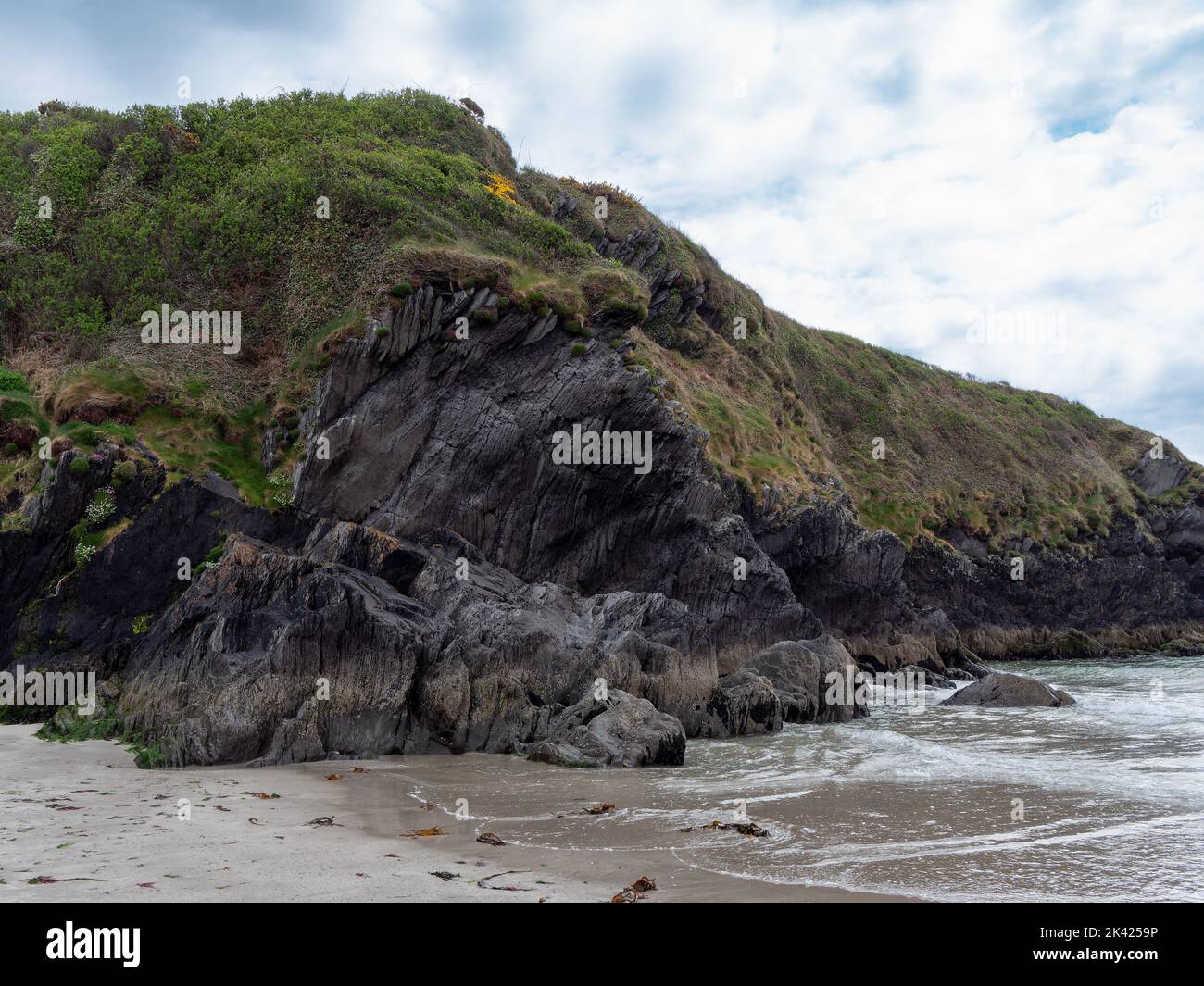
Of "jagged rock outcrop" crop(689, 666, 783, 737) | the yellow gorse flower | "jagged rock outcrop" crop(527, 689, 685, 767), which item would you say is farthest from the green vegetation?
the yellow gorse flower

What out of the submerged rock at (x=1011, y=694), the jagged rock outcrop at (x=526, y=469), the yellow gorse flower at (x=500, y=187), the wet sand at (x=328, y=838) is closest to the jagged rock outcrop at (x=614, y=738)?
the wet sand at (x=328, y=838)

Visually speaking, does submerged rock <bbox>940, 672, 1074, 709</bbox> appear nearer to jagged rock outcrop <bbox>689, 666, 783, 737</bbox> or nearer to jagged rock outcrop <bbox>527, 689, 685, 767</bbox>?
jagged rock outcrop <bbox>689, 666, 783, 737</bbox>

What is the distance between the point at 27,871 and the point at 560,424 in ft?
60.7

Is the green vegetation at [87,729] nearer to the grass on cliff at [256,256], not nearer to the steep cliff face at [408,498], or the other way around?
the steep cliff face at [408,498]

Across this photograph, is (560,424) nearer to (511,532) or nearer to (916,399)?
(511,532)

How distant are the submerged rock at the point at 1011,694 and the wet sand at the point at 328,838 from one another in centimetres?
1587

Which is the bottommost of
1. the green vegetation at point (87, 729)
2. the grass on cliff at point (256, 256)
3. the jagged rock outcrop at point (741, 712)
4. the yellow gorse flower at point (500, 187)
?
the jagged rock outcrop at point (741, 712)

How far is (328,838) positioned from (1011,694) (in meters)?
22.3

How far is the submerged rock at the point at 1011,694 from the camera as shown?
25.2 meters

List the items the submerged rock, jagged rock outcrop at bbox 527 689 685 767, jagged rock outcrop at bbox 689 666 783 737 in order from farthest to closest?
1. the submerged rock
2. jagged rock outcrop at bbox 689 666 783 737
3. jagged rock outcrop at bbox 527 689 685 767

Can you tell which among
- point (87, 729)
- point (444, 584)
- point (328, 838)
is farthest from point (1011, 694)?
point (87, 729)

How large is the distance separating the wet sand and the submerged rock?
52.1ft

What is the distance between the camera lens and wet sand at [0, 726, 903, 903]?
7.07 metres
